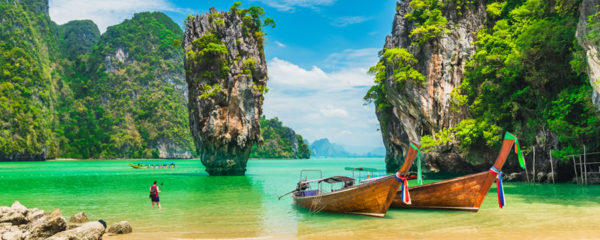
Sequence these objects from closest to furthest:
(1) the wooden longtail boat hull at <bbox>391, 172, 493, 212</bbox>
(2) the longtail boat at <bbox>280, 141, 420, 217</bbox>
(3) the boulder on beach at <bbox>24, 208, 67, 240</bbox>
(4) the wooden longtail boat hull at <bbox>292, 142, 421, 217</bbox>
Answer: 1. (3) the boulder on beach at <bbox>24, 208, 67, 240</bbox>
2. (2) the longtail boat at <bbox>280, 141, 420, 217</bbox>
3. (4) the wooden longtail boat hull at <bbox>292, 142, 421, 217</bbox>
4. (1) the wooden longtail boat hull at <bbox>391, 172, 493, 212</bbox>

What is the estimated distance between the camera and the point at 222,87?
35.8 metres

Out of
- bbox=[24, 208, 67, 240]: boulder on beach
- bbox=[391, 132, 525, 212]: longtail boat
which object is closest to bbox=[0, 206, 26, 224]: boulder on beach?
bbox=[24, 208, 67, 240]: boulder on beach

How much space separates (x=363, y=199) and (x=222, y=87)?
85.3ft

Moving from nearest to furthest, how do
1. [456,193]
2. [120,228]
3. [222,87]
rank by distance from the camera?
[120,228]
[456,193]
[222,87]

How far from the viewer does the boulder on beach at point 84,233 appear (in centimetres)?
868

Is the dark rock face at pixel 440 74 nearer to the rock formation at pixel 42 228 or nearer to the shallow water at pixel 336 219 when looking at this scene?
the shallow water at pixel 336 219

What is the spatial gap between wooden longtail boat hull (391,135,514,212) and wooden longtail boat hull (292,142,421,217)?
6.44 ft

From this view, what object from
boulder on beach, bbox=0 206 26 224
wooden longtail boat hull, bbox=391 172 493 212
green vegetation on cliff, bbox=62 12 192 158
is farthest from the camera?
green vegetation on cliff, bbox=62 12 192 158

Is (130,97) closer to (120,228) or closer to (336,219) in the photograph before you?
(120,228)

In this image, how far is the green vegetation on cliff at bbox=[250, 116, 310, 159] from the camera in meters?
140

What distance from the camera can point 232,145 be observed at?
37156 mm

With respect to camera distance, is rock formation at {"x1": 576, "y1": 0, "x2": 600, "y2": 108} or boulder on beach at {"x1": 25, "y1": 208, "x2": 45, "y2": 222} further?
rock formation at {"x1": 576, "y1": 0, "x2": 600, "y2": 108}

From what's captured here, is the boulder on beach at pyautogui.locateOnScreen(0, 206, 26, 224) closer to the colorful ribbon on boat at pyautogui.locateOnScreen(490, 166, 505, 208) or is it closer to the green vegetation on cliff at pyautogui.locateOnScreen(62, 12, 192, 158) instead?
the colorful ribbon on boat at pyautogui.locateOnScreen(490, 166, 505, 208)

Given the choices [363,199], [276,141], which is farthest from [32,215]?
[276,141]
